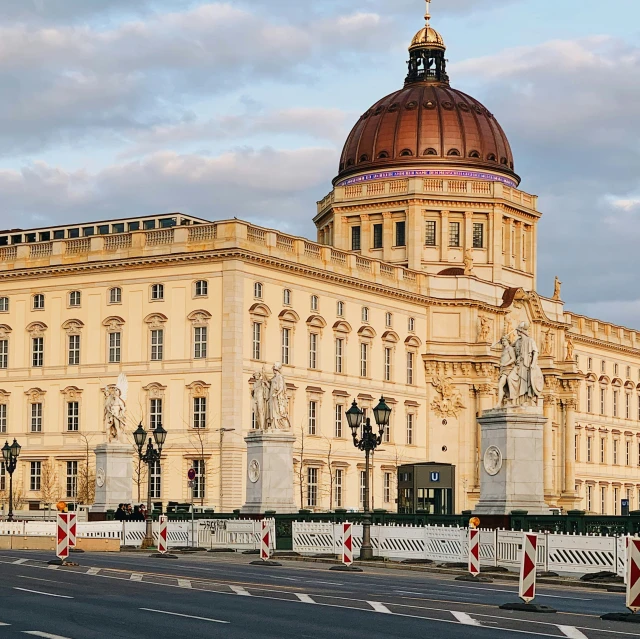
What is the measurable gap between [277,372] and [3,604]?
1261 inches

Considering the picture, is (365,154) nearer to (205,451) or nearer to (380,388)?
(380,388)

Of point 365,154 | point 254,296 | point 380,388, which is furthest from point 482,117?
point 254,296

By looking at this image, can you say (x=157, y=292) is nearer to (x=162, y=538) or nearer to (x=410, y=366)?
(x=410, y=366)

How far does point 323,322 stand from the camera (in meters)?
94.5

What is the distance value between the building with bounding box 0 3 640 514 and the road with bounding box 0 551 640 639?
43.2m

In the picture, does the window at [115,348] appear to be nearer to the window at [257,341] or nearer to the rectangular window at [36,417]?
the rectangular window at [36,417]

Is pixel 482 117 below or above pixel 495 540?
above

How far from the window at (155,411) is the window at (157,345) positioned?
2394mm

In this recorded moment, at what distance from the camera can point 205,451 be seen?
281 feet

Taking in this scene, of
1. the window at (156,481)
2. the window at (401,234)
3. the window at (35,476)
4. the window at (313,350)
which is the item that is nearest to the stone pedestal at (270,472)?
the window at (156,481)

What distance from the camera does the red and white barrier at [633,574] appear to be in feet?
77.6

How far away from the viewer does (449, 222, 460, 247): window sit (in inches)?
4756

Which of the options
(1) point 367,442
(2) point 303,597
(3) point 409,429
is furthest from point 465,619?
(3) point 409,429

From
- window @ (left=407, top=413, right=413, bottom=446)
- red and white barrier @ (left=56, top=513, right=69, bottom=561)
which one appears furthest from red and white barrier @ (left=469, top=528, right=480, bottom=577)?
window @ (left=407, top=413, right=413, bottom=446)
